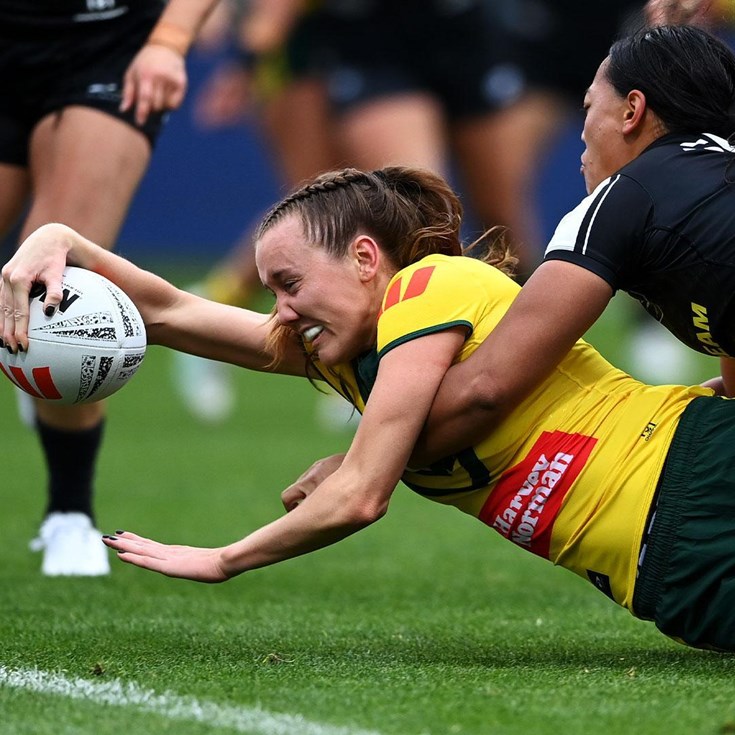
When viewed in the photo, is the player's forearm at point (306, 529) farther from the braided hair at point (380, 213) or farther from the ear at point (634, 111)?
the ear at point (634, 111)

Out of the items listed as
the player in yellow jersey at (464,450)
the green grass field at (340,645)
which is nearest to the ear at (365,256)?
the player in yellow jersey at (464,450)

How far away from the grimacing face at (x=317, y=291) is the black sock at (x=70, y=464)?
1668mm

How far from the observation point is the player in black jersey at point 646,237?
2.83m

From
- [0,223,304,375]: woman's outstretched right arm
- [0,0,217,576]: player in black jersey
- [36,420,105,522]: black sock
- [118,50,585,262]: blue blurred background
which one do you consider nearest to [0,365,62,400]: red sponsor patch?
[0,223,304,375]: woman's outstretched right arm

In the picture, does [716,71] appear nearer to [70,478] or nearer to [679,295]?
[679,295]

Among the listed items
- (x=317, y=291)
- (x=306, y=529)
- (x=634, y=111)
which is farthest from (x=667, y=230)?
(x=306, y=529)

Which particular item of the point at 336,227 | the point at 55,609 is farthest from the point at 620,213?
the point at 55,609

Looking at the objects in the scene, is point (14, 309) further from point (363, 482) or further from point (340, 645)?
point (340, 645)

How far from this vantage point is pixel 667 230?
2.83 m

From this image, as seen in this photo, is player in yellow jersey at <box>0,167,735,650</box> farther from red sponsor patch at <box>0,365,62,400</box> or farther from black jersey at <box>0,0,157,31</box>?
black jersey at <box>0,0,157,31</box>

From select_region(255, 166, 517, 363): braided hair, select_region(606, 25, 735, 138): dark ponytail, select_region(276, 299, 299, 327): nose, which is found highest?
select_region(606, 25, 735, 138): dark ponytail

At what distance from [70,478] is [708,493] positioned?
234cm

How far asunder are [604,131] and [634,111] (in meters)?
0.08

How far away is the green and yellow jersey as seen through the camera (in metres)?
2.94
